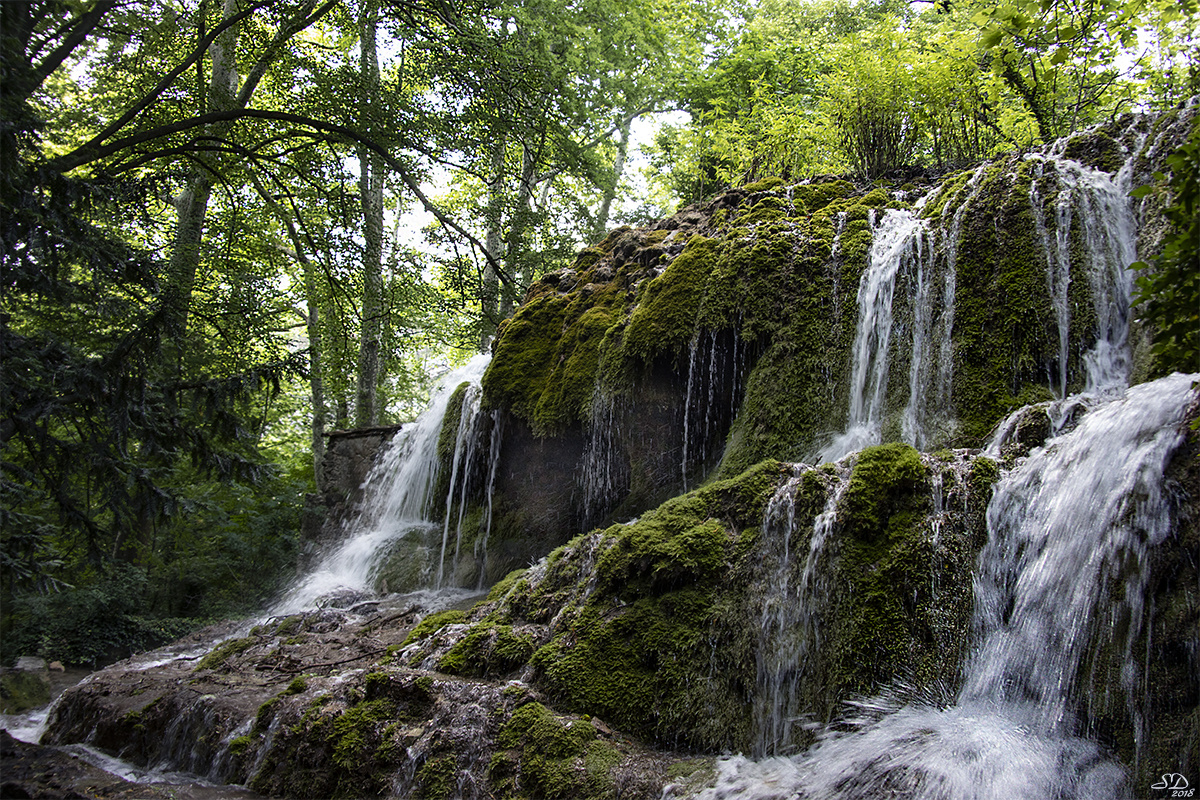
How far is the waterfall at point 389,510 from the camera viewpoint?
9.91 m

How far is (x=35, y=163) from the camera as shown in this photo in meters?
4.57

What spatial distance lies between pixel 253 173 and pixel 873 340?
26.6 ft

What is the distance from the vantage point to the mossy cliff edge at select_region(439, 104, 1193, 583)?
18.1 ft

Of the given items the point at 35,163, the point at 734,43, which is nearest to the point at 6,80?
the point at 35,163

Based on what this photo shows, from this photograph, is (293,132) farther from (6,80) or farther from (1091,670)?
(1091,670)

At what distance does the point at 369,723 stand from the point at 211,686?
7.45ft

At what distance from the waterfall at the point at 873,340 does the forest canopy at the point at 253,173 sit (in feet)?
6.60

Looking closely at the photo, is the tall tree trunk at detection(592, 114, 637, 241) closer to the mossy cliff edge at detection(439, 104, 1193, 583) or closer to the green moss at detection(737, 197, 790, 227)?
the mossy cliff edge at detection(439, 104, 1193, 583)

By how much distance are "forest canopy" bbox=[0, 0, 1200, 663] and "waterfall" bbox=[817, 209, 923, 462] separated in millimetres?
2012

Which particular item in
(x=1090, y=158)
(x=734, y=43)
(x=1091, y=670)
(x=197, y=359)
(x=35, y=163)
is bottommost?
(x=1091, y=670)

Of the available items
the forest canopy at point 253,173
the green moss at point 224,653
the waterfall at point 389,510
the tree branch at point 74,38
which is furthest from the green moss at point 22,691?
the tree branch at point 74,38

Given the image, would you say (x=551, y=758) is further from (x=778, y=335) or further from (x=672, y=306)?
(x=672, y=306)

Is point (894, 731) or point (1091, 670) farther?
point (894, 731)

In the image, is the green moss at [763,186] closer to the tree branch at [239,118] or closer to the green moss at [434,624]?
the tree branch at [239,118]
